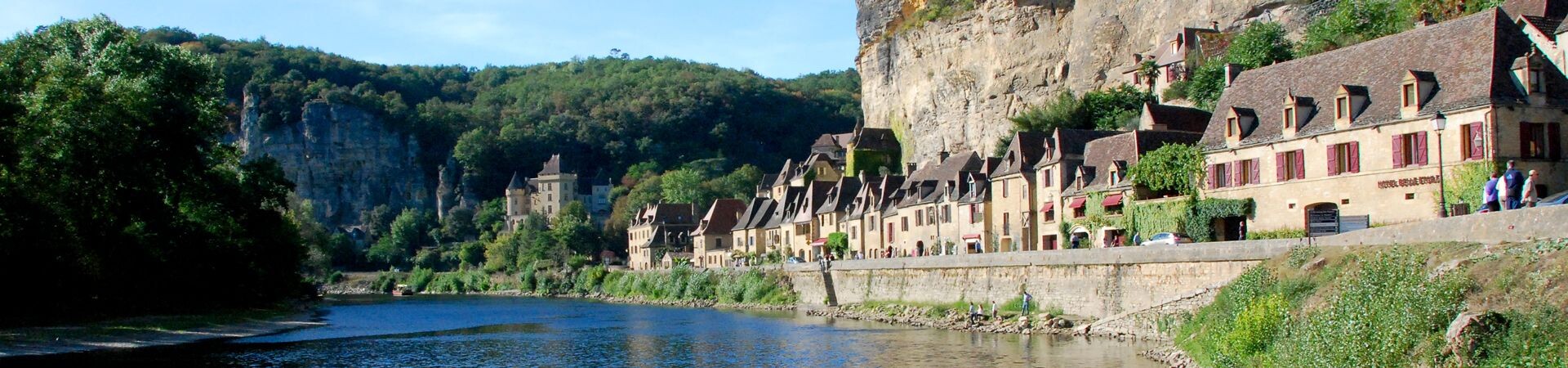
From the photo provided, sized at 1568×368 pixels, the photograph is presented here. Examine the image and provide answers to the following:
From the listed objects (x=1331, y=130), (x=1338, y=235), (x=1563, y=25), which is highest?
(x=1563, y=25)

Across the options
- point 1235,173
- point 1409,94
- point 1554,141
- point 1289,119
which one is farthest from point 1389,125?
point 1235,173

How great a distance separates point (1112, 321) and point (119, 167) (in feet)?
109

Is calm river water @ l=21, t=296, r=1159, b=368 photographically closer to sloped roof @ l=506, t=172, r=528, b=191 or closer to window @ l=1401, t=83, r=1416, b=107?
window @ l=1401, t=83, r=1416, b=107

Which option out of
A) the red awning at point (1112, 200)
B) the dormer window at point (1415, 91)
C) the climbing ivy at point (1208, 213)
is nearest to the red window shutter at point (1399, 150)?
the dormer window at point (1415, 91)

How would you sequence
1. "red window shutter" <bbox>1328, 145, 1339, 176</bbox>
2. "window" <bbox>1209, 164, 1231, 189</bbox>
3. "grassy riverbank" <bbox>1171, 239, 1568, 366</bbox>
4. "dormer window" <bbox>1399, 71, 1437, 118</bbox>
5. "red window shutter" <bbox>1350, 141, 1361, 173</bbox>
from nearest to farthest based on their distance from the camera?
"grassy riverbank" <bbox>1171, 239, 1568, 366</bbox>, "dormer window" <bbox>1399, 71, 1437, 118</bbox>, "red window shutter" <bbox>1350, 141, 1361, 173</bbox>, "red window shutter" <bbox>1328, 145, 1339, 176</bbox>, "window" <bbox>1209, 164, 1231, 189</bbox>

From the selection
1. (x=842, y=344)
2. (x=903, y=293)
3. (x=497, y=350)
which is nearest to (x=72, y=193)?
(x=497, y=350)

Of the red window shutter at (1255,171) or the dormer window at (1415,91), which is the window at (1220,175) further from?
the dormer window at (1415,91)

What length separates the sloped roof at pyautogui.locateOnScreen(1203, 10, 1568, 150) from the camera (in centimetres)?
3189

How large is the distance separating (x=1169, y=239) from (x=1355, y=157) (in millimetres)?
6042

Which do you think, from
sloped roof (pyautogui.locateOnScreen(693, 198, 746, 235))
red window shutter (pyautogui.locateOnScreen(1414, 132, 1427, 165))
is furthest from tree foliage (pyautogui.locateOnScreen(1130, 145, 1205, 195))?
sloped roof (pyautogui.locateOnScreen(693, 198, 746, 235))

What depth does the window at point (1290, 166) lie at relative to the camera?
121 feet

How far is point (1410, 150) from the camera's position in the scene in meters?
33.1

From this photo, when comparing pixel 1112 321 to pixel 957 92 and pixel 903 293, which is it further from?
pixel 957 92

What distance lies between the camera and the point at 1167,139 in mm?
48781
